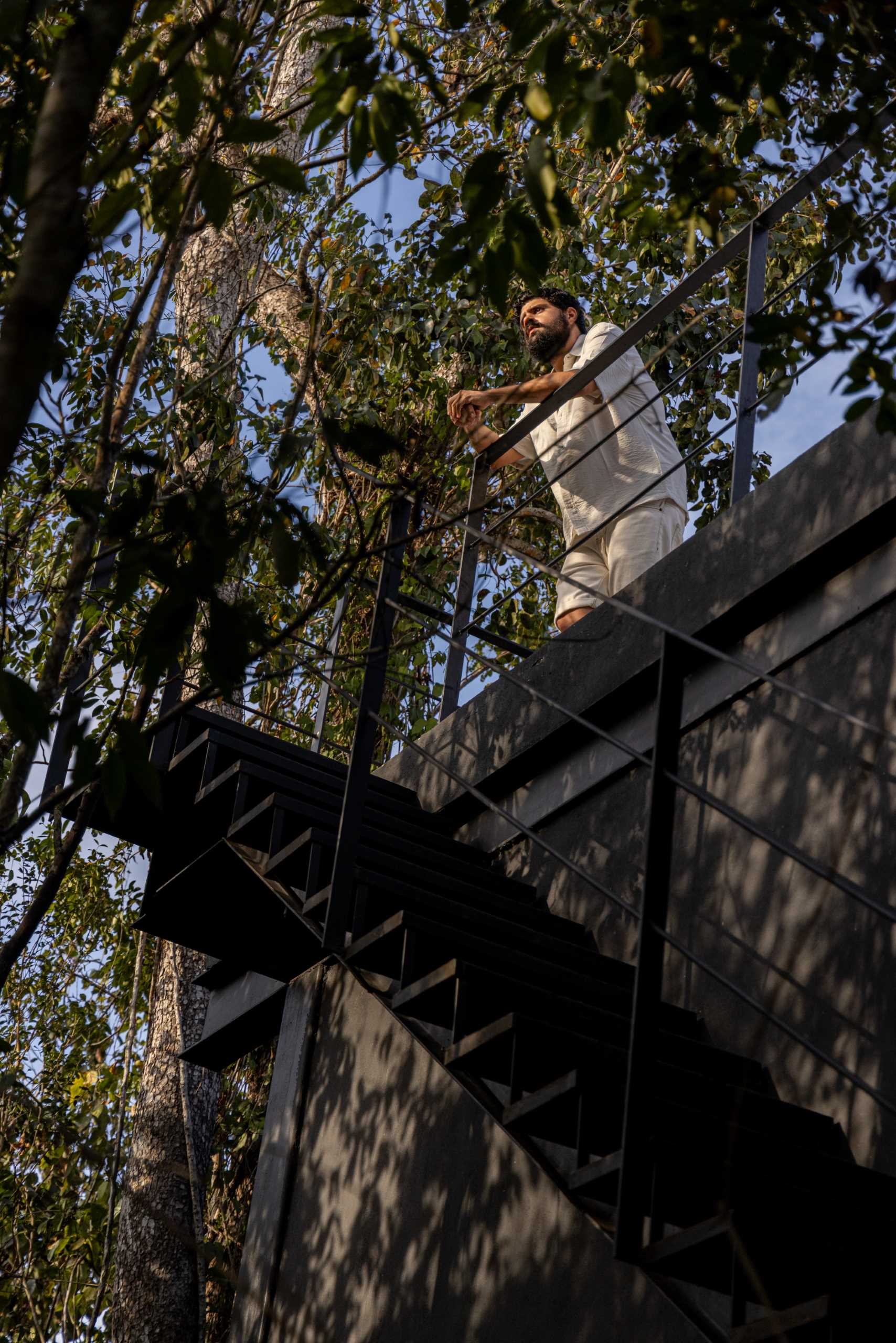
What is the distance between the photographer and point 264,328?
33.9ft

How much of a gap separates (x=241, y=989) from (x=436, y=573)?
13.8 feet

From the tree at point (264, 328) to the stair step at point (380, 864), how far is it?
0.50m

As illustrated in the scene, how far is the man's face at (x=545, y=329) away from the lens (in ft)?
20.3

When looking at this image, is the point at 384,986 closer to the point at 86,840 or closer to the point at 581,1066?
the point at 581,1066

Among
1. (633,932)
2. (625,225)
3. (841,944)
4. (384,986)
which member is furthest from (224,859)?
(625,225)

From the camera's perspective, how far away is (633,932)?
15.3 feet

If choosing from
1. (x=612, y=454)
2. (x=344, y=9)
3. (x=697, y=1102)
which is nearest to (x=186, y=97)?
(x=344, y=9)

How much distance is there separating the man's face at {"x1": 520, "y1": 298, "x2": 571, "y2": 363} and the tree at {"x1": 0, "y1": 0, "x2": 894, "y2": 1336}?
2.03 ft

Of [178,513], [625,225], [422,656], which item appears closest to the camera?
[178,513]

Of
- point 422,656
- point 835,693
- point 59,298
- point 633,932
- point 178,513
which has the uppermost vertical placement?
point 422,656

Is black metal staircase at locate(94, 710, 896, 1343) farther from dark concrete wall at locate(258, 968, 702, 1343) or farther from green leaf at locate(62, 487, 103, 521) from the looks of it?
green leaf at locate(62, 487, 103, 521)

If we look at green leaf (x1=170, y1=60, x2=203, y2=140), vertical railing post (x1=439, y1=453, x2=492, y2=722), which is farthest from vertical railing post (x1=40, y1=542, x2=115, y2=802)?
vertical railing post (x1=439, y1=453, x2=492, y2=722)

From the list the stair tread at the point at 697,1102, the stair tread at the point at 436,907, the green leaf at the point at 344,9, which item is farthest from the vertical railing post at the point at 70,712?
the stair tread at the point at 697,1102

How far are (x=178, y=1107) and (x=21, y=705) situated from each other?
8391mm
